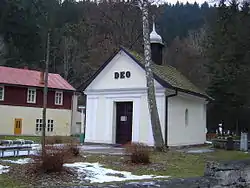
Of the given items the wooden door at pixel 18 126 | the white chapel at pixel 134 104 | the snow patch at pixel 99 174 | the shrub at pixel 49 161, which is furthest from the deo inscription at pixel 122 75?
the wooden door at pixel 18 126

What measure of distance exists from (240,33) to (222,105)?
58.5ft

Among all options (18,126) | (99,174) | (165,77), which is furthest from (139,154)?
(18,126)

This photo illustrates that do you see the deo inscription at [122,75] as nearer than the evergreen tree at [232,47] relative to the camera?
No

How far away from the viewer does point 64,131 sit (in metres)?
47.8

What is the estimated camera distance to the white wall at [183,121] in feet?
84.8

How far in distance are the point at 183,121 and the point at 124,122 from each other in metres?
3.79

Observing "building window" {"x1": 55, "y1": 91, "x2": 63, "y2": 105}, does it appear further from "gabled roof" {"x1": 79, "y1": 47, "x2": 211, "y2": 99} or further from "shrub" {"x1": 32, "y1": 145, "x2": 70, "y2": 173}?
"shrub" {"x1": 32, "y1": 145, "x2": 70, "y2": 173}

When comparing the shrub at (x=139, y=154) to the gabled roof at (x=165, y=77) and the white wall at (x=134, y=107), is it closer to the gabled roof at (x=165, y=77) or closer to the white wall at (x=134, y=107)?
the white wall at (x=134, y=107)

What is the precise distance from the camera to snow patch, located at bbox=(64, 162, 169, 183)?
42.8ft

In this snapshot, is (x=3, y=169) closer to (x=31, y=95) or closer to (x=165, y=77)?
(x=165, y=77)

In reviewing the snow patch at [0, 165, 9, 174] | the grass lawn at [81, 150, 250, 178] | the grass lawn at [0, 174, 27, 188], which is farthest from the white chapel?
the grass lawn at [0, 174, 27, 188]

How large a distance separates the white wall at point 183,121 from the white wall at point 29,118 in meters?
20.4

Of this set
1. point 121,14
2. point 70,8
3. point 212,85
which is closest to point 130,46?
point 121,14

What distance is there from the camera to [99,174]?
543 inches
